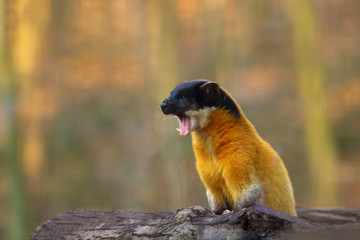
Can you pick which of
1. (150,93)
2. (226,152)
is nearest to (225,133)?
(226,152)

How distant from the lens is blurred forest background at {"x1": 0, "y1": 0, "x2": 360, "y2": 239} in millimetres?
6156

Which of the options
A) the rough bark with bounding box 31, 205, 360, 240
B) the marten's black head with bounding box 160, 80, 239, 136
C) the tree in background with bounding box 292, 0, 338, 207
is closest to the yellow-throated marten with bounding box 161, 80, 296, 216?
the marten's black head with bounding box 160, 80, 239, 136

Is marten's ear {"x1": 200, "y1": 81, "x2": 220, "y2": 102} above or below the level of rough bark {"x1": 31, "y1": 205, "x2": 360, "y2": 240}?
above

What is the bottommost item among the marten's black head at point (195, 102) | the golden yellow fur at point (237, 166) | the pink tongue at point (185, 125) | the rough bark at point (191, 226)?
the rough bark at point (191, 226)

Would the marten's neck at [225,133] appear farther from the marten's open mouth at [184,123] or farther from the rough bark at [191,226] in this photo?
the rough bark at [191,226]

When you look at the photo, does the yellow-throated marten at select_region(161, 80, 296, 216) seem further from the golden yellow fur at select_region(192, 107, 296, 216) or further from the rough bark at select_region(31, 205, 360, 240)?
the rough bark at select_region(31, 205, 360, 240)

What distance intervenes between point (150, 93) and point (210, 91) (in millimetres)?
3825

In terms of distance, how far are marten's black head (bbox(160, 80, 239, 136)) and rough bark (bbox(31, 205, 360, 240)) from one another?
1.71 feet

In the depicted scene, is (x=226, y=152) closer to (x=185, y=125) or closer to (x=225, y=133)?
(x=225, y=133)

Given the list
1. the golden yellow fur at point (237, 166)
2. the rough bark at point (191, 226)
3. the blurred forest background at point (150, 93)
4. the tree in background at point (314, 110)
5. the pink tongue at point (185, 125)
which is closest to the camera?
the rough bark at point (191, 226)

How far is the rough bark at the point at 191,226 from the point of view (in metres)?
2.23

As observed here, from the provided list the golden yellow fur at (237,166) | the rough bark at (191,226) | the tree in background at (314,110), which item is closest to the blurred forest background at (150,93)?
the tree in background at (314,110)

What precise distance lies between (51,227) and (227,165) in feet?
3.66

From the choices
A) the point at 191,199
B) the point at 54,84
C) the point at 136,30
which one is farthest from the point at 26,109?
the point at 191,199
